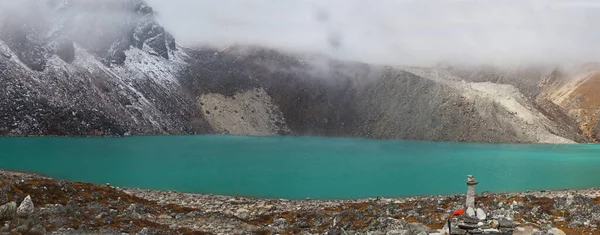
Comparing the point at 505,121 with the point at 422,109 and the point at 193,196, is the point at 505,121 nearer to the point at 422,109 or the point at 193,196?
the point at 422,109

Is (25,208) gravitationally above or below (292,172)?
above

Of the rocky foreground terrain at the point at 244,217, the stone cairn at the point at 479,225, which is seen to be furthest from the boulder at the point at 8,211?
the stone cairn at the point at 479,225

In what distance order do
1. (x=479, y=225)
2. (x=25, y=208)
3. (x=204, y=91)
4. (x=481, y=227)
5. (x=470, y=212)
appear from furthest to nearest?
(x=204, y=91) → (x=25, y=208) → (x=470, y=212) → (x=479, y=225) → (x=481, y=227)

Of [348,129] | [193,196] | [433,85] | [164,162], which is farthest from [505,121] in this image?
[193,196]

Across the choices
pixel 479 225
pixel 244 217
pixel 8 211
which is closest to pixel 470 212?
pixel 479 225

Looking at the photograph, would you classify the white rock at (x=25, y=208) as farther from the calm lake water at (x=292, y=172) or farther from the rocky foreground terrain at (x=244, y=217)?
the calm lake water at (x=292, y=172)

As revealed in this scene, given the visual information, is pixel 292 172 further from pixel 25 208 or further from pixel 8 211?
pixel 8 211

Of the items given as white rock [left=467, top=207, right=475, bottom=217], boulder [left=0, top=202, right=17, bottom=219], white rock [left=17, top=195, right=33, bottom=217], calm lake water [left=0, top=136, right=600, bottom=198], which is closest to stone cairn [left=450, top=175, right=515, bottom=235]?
white rock [left=467, top=207, right=475, bottom=217]

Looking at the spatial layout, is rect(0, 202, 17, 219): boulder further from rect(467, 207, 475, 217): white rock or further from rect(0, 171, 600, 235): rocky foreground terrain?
rect(467, 207, 475, 217): white rock
